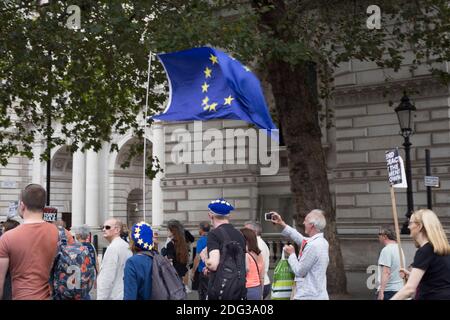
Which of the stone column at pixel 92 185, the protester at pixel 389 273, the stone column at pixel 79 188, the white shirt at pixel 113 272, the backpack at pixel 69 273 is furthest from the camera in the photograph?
the stone column at pixel 79 188

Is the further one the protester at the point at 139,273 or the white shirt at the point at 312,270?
the white shirt at the point at 312,270

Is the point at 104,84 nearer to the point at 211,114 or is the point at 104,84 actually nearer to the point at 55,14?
the point at 55,14

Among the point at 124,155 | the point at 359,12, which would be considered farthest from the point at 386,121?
the point at 124,155

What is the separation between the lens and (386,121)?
20328 mm

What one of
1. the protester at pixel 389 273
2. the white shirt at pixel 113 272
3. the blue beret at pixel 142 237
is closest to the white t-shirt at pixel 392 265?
the protester at pixel 389 273

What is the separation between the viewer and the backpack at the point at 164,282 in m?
6.07

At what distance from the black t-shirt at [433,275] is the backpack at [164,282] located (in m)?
2.07

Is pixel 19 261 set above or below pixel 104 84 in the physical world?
below

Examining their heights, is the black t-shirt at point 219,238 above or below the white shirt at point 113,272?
above

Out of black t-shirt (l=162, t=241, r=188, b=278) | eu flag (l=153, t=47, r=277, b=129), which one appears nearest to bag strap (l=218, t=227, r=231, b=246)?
eu flag (l=153, t=47, r=277, b=129)

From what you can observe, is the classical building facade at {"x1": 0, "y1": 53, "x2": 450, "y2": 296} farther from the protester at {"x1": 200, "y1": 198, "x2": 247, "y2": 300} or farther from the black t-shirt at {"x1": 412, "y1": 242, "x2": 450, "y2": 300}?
the black t-shirt at {"x1": 412, "y1": 242, "x2": 450, "y2": 300}

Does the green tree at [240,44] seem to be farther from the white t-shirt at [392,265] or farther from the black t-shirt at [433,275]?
the black t-shirt at [433,275]
